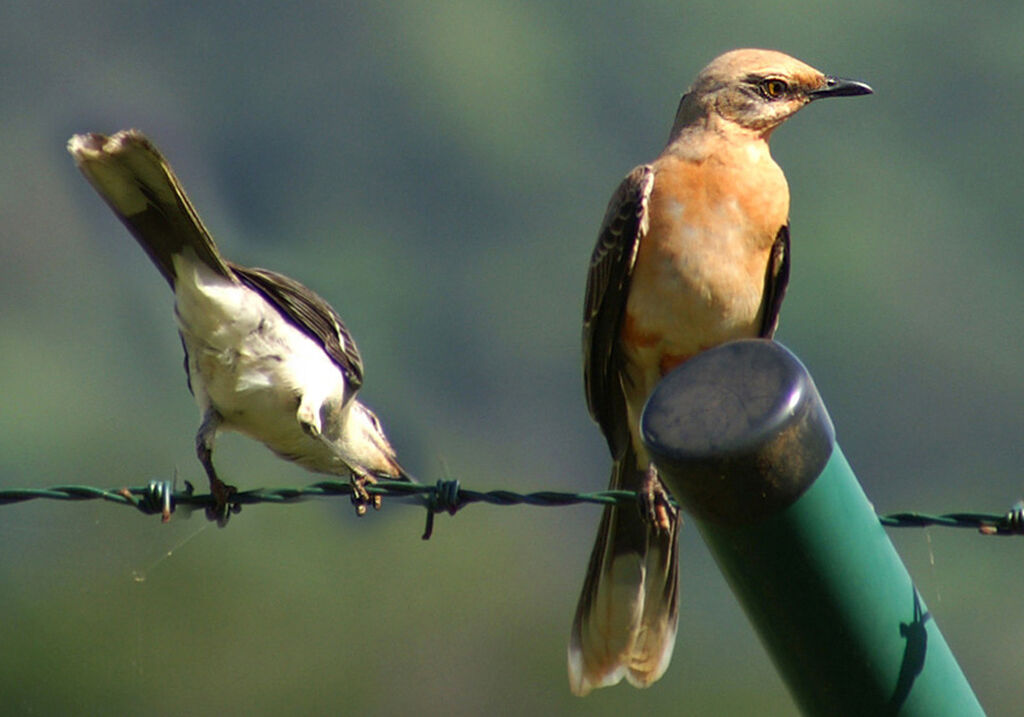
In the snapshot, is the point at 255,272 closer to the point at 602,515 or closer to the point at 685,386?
the point at 602,515

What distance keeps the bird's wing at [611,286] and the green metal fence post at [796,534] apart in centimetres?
276

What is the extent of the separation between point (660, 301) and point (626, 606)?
113 cm

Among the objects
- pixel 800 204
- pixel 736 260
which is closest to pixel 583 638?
pixel 736 260

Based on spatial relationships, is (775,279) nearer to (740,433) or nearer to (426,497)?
(426,497)

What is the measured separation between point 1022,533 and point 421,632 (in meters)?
20.5

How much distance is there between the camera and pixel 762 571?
3.77 meters

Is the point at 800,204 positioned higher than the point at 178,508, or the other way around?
the point at 800,204

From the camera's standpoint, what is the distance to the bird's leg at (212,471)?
6.28 metres

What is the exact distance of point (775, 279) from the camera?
6.71 metres

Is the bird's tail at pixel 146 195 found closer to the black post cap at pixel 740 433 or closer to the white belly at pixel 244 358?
the white belly at pixel 244 358

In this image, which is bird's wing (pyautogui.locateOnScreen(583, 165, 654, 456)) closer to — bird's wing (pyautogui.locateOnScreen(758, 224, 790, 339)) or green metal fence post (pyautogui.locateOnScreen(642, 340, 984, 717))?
bird's wing (pyautogui.locateOnScreen(758, 224, 790, 339))

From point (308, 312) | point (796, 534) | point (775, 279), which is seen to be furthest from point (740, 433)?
point (308, 312)

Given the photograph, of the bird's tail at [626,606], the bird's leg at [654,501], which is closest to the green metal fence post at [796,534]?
the bird's leg at [654,501]

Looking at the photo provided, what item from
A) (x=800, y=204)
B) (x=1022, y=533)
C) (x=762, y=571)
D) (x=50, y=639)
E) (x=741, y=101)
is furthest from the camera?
(x=800, y=204)
